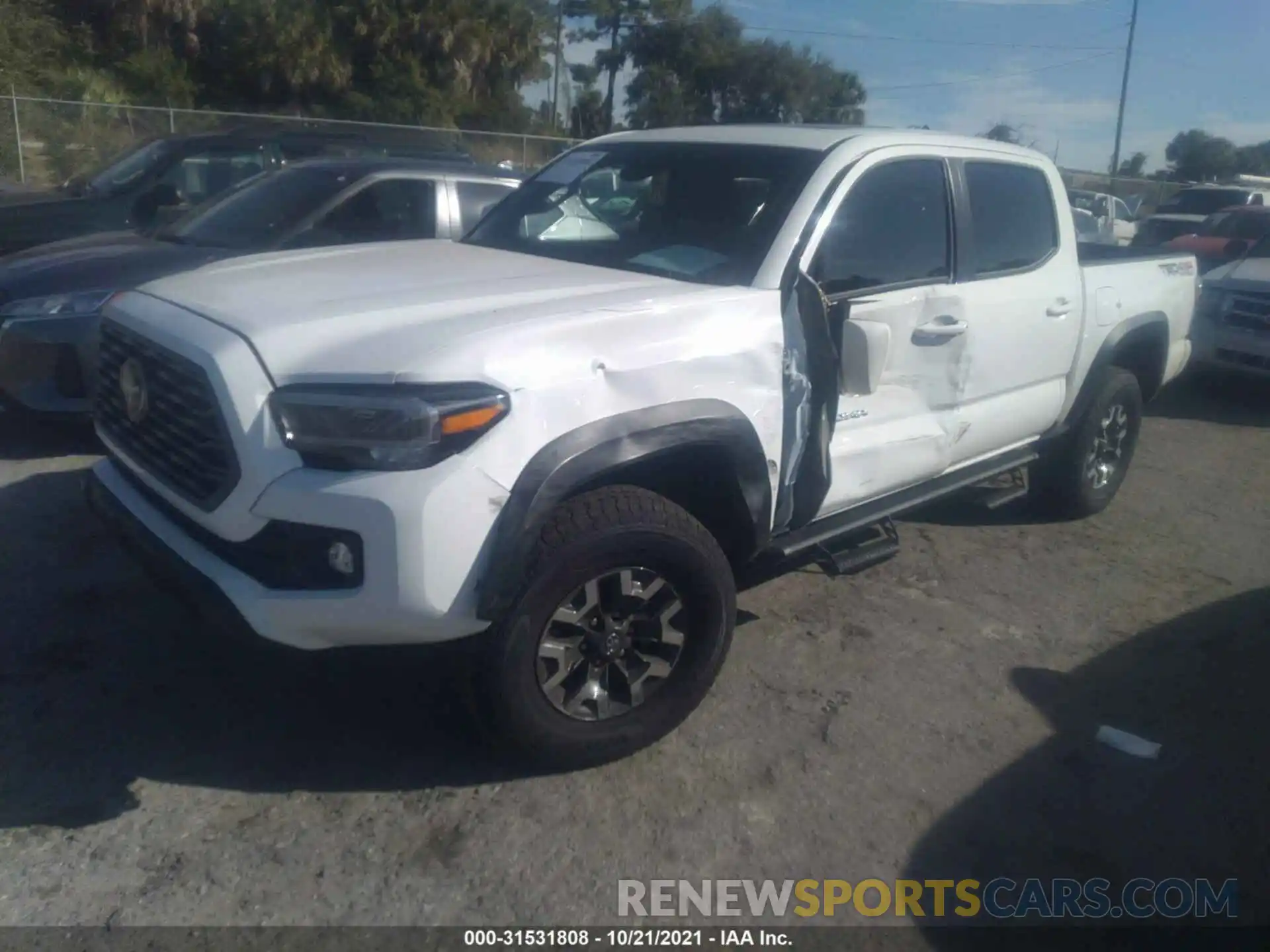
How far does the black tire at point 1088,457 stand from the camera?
19.1 ft

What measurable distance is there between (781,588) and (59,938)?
319 centimetres

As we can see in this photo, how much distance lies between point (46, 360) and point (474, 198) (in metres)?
2.71

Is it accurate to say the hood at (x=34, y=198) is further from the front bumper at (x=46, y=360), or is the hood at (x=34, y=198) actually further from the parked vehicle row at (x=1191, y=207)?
the parked vehicle row at (x=1191, y=207)

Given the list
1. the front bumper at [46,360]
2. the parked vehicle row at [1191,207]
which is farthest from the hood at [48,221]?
the parked vehicle row at [1191,207]

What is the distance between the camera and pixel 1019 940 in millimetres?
2973

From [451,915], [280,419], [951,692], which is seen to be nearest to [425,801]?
[451,915]

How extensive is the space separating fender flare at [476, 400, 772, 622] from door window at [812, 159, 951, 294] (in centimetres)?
80

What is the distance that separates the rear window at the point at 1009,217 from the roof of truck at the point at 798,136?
13 centimetres

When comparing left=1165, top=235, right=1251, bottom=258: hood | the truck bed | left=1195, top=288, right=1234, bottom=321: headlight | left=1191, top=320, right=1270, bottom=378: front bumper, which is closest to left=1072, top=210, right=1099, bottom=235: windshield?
left=1165, top=235, right=1251, bottom=258: hood

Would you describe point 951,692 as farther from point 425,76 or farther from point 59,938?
point 425,76

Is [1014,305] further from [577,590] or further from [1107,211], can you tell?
[1107,211]

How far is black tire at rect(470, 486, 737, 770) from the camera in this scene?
312 cm

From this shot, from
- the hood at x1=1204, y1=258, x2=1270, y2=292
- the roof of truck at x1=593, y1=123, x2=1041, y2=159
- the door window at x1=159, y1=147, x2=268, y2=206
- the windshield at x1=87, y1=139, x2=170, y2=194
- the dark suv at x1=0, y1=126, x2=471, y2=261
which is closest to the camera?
the roof of truck at x1=593, y1=123, x2=1041, y2=159

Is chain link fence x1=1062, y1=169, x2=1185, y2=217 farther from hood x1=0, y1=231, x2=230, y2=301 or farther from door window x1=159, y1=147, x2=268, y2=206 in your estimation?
hood x1=0, y1=231, x2=230, y2=301
